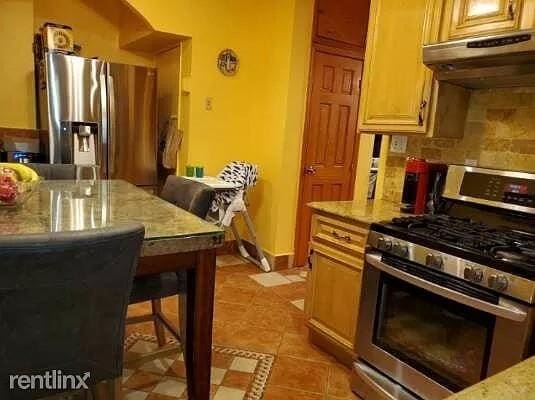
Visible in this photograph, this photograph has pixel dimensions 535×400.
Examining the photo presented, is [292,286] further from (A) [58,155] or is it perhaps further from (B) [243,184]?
(A) [58,155]

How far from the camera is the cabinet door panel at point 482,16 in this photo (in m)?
1.71

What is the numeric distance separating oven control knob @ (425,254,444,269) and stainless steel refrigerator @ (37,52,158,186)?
9.34ft

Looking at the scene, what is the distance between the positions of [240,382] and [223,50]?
292 cm

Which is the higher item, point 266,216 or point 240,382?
point 266,216

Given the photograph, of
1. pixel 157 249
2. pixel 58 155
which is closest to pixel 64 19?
pixel 58 155

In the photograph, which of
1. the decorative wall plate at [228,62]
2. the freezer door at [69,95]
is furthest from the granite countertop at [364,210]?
the freezer door at [69,95]

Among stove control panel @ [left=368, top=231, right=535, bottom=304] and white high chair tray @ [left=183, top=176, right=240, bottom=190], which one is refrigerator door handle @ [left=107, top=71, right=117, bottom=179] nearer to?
white high chair tray @ [left=183, top=176, right=240, bottom=190]

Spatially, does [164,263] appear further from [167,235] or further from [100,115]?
[100,115]

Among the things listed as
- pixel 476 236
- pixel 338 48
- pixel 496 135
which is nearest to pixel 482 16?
pixel 496 135

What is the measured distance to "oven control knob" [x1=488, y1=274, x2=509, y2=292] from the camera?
139 centimetres

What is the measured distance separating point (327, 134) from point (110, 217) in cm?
279

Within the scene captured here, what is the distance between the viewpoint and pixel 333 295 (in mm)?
2250

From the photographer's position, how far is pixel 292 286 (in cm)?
340

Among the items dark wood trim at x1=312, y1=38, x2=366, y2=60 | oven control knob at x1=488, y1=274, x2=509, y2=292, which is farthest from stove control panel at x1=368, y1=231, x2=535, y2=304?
dark wood trim at x1=312, y1=38, x2=366, y2=60
